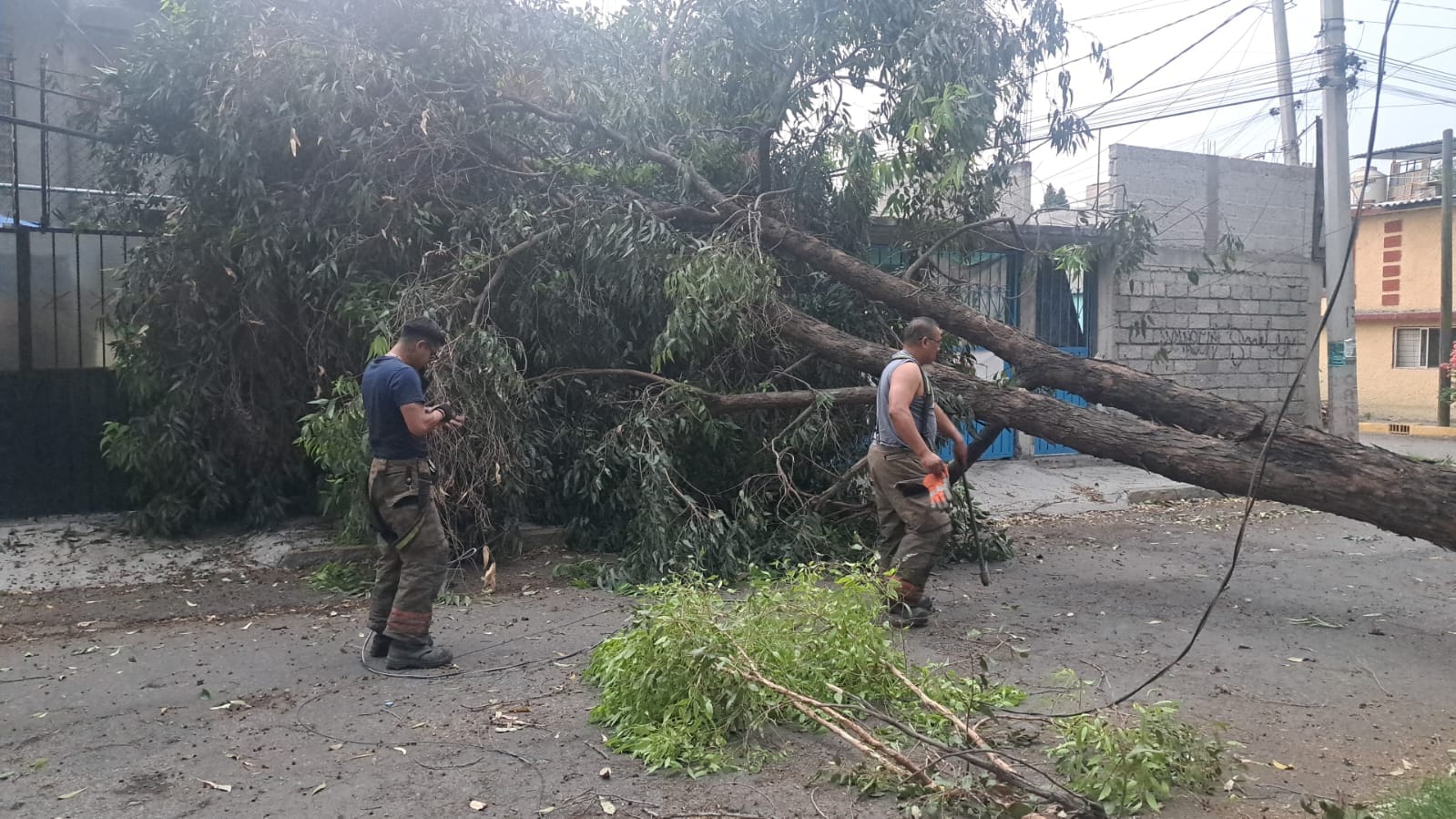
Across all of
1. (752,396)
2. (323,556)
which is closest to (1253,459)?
(752,396)

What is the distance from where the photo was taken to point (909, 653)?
5.39 meters

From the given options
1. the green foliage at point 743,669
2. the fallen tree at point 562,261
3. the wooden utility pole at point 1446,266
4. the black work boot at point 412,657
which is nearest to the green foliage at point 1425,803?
the green foliage at point 743,669

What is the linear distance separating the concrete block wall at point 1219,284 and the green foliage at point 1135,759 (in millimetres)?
9389

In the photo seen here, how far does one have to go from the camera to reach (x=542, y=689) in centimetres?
486

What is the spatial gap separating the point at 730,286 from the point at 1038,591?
2773 millimetres

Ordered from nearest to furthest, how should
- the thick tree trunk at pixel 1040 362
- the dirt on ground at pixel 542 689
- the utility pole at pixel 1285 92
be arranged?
the dirt on ground at pixel 542 689 < the thick tree trunk at pixel 1040 362 < the utility pole at pixel 1285 92

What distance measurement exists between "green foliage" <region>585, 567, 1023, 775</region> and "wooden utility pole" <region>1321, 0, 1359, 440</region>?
356 inches

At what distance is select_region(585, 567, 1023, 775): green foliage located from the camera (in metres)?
4.11

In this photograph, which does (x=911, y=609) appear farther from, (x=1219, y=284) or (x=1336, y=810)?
(x=1219, y=284)

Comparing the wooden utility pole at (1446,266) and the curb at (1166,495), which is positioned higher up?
the wooden utility pole at (1446,266)

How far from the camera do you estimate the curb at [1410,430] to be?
21125 mm

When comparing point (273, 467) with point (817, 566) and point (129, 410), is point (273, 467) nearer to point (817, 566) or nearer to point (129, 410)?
point (129, 410)

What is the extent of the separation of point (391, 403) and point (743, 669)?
2.15m

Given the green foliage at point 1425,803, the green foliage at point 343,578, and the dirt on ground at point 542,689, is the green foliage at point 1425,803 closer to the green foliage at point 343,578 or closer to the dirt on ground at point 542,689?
the dirt on ground at point 542,689
